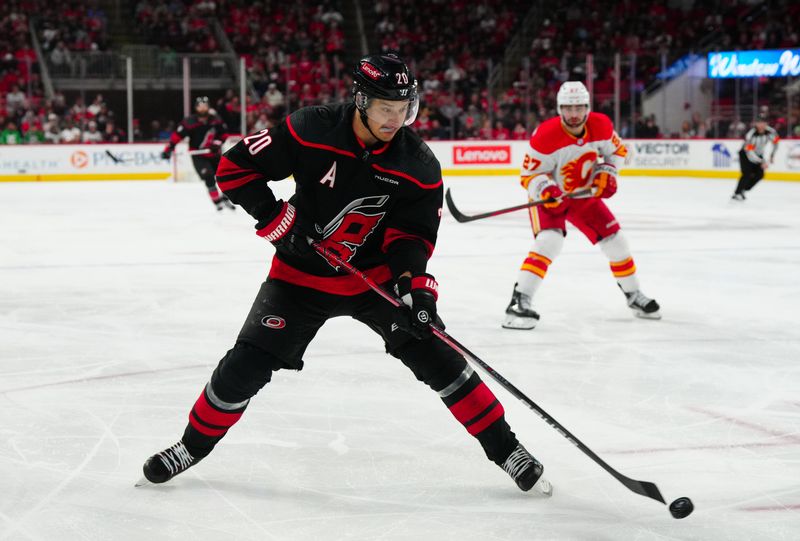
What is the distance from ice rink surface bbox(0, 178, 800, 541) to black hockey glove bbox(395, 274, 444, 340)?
427mm

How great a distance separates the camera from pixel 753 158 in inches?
475

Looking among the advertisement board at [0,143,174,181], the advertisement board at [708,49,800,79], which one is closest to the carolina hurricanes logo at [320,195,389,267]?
the advertisement board at [0,143,174,181]

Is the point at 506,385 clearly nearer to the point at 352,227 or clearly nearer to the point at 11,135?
the point at 352,227

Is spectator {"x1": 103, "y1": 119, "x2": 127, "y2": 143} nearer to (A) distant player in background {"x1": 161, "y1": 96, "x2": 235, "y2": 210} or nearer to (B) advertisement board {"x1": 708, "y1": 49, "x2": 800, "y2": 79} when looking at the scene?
(A) distant player in background {"x1": 161, "y1": 96, "x2": 235, "y2": 210}

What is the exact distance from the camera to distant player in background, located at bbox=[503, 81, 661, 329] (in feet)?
16.1

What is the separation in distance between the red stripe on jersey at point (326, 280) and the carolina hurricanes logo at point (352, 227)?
0.06 m

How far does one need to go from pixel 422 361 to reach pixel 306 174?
52 centimetres

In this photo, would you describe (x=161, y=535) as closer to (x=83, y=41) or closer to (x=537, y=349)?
(x=537, y=349)

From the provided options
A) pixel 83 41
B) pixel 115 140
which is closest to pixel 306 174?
pixel 115 140

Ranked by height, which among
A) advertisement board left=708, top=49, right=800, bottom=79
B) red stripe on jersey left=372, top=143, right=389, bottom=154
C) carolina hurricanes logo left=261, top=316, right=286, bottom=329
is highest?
advertisement board left=708, top=49, right=800, bottom=79

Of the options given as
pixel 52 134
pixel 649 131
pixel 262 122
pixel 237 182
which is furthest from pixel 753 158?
pixel 237 182

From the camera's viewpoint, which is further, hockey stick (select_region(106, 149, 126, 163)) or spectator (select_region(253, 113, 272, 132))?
spectator (select_region(253, 113, 272, 132))

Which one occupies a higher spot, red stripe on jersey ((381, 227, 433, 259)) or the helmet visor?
the helmet visor

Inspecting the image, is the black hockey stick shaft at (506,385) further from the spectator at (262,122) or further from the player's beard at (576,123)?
the spectator at (262,122)
